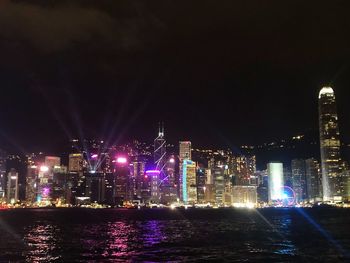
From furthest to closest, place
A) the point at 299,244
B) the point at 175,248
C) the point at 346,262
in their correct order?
the point at 299,244 < the point at 175,248 < the point at 346,262

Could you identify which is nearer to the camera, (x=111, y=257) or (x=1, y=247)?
(x=111, y=257)

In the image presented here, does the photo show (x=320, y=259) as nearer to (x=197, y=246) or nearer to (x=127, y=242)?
(x=197, y=246)

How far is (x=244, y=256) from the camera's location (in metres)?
47.9

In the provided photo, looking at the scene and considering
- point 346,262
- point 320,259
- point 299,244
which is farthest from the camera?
point 299,244

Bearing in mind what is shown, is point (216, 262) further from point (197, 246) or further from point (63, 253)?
point (63, 253)

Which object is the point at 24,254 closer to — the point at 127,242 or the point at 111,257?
the point at 111,257

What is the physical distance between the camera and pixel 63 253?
169 feet

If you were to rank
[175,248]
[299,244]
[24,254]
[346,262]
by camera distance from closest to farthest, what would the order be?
[346,262] < [24,254] < [175,248] < [299,244]

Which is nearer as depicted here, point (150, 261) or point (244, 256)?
point (150, 261)

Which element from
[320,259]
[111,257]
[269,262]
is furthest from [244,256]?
[111,257]

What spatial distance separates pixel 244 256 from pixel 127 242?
20.8 metres

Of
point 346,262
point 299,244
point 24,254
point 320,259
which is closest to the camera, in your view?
point 346,262

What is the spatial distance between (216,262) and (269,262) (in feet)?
16.4

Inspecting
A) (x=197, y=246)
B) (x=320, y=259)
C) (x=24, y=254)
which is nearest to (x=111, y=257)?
(x=24, y=254)
